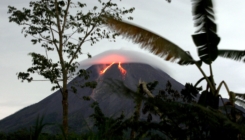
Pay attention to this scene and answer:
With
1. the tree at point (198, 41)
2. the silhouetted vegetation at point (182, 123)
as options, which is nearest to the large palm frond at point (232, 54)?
the tree at point (198, 41)

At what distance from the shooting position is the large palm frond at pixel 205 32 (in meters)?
9.98

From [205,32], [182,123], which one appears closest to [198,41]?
[205,32]

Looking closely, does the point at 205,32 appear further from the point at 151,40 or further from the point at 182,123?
the point at 182,123

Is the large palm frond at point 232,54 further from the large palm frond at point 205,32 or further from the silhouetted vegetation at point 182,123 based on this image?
the silhouetted vegetation at point 182,123

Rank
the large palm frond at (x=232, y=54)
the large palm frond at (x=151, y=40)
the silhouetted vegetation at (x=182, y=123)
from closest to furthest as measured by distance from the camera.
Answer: the silhouetted vegetation at (x=182, y=123)
the large palm frond at (x=151, y=40)
the large palm frond at (x=232, y=54)

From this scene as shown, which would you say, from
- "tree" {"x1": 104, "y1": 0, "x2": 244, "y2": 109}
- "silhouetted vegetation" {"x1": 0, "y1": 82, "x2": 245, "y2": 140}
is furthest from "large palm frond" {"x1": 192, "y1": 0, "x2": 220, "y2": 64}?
"silhouetted vegetation" {"x1": 0, "y1": 82, "x2": 245, "y2": 140}

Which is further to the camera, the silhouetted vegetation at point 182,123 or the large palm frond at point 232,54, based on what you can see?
the large palm frond at point 232,54

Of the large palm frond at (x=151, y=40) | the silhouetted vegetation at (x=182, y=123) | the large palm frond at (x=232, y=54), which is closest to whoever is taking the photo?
the silhouetted vegetation at (x=182, y=123)

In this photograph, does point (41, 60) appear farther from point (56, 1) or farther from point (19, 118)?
point (19, 118)

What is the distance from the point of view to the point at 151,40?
995 centimetres

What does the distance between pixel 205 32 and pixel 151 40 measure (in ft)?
4.63

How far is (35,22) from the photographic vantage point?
24.3 m

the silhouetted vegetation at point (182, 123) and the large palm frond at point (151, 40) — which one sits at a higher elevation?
the large palm frond at point (151, 40)

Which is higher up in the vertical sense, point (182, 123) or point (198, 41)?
point (198, 41)
